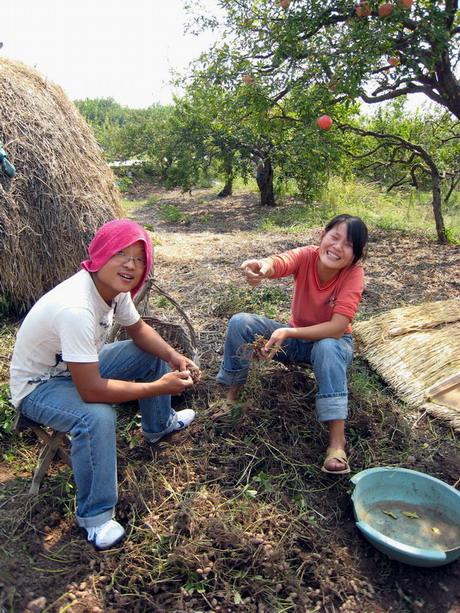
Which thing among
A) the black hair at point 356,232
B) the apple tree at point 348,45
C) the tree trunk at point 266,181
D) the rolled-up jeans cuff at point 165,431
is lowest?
the rolled-up jeans cuff at point 165,431

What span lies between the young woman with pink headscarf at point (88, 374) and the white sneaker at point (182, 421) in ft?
1.77

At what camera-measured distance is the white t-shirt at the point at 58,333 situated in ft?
5.77

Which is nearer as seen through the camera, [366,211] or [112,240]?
[112,240]

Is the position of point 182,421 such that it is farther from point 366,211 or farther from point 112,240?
point 366,211

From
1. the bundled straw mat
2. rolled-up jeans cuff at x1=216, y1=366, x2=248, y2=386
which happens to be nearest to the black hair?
rolled-up jeans cuff at x1=216, y1=366, x2=248, y2=386

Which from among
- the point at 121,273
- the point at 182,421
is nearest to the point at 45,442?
the point at 182,421

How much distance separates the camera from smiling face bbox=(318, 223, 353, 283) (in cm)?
238

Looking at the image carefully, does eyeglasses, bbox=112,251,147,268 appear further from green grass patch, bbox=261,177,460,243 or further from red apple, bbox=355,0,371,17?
green grass patch, bbox=261,177,460,243

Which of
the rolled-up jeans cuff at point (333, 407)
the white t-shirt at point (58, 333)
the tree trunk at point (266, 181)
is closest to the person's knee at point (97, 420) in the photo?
the white t-shirt at point (58, 333)

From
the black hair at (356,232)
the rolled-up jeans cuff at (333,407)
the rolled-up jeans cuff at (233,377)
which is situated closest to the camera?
the rolled-up jeans cuff at (333,407)

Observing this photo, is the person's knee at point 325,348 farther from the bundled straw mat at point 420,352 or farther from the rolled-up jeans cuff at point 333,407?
the bundled straw mat at point 420,352

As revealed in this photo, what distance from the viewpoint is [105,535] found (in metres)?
1.84

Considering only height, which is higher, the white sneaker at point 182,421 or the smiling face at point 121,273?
the smiling face at point 121,273

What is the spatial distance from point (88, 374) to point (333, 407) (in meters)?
1.16
